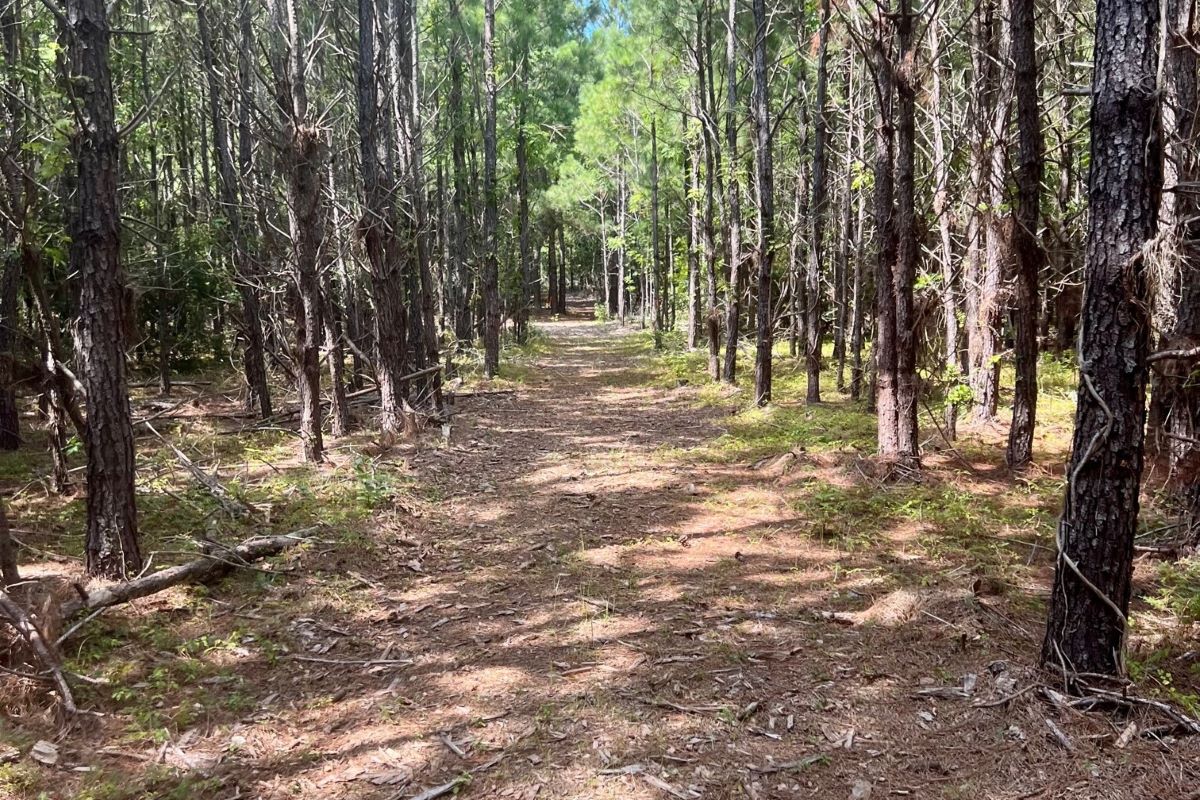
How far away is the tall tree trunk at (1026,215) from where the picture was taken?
7.47 metres

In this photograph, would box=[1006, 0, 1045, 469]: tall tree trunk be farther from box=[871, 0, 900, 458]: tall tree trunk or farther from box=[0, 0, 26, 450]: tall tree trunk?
box=[0, 0, 26, 450]: tall tree trunk

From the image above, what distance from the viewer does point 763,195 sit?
506 inches

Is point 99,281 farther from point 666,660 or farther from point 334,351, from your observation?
point 334,351

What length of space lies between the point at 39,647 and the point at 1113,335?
556 centimetres

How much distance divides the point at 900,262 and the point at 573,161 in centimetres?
2773

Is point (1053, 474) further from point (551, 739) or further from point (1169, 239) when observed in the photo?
point (551, 739)

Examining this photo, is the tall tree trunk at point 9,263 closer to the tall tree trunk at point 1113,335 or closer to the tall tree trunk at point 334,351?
the tall tree trunk at point 334,351

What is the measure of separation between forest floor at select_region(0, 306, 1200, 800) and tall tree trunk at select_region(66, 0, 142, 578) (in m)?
0.81

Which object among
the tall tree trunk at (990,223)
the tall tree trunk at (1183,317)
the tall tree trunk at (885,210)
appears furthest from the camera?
the tall tree trunk at (990,223)

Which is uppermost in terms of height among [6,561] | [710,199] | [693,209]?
[693,209]

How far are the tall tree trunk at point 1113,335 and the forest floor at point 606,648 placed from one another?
2.20 feet

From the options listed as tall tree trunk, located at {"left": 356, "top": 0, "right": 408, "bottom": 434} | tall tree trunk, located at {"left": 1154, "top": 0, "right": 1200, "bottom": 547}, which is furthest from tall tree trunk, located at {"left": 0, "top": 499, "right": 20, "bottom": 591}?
tall tree trunk, located at {"left": 1154, "top": 0, "right": 1200, "bottom": 547}

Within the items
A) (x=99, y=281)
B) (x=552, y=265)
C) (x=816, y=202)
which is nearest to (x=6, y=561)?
(x=99, y=281)

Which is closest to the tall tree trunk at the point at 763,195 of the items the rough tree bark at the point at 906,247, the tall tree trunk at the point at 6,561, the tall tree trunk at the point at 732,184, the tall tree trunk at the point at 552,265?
the tall tree trunk at the point at 732,184
